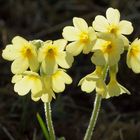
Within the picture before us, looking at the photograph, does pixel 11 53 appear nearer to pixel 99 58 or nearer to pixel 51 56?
pixel 51 56

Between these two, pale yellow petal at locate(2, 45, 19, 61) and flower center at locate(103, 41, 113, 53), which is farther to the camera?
pale yellow petal at locate(2, 45, 19, 61)

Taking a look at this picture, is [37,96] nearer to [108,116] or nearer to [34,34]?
[108,116]

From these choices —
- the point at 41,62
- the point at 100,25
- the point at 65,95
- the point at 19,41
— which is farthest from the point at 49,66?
the point at 65,95

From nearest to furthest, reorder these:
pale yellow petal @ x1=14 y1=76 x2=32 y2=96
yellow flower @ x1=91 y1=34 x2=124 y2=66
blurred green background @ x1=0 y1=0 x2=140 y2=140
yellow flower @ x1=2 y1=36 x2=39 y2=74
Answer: yellow flower @ x1=91 y1=34 x2=124 y2=66 → yellow flower @ x1=2 y1=36 x2=39 y2=74 → pale yellow petal @ x1=14 y1=76 x2=32 y2=96 → blurred green background @ x1=0 y1=0 x2=140 y2=140

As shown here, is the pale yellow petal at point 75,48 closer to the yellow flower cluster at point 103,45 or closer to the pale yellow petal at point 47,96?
the yellow flower cluster at point 103,45

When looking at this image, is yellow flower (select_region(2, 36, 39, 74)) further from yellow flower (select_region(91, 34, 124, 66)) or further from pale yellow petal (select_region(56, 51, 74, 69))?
yellow flower (select_region(91, 34, 124, 66))

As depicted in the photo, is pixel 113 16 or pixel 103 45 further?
pixel 113 16

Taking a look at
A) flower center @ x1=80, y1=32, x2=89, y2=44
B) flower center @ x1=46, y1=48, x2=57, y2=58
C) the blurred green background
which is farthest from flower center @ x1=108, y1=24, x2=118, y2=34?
the blurred green background
